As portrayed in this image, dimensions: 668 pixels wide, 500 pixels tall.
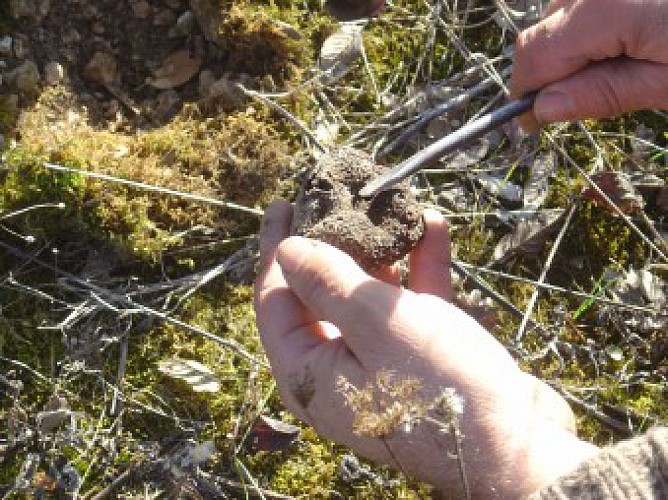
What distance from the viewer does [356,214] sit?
238 centimetres

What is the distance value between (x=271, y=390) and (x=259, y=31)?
1.17 metres

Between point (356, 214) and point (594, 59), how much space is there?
716 millimetres

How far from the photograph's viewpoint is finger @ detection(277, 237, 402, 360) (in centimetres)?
198

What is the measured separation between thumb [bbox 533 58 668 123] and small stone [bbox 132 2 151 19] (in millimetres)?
1439

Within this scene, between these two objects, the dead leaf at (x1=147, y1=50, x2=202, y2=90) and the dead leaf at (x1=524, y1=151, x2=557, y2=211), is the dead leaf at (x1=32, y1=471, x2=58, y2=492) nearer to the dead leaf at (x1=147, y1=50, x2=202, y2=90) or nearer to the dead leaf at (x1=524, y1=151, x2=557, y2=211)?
the dead leaf at (x1=147, y1=50, x2=202, y2=90)

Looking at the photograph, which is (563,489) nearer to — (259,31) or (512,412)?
(512,412)

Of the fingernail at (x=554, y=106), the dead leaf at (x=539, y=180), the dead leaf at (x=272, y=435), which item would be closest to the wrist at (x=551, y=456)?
the fingernail at (x=554, y=106)

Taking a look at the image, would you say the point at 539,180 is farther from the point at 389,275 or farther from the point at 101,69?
the point at 101,69

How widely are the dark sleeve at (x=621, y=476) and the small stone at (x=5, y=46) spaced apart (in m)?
2.13

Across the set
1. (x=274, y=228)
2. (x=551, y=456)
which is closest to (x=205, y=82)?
(x=274, y=228)

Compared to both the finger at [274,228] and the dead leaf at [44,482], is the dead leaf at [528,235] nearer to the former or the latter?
the finger at [274,228]

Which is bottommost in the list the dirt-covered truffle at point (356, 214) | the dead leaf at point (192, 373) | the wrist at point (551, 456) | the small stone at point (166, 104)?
the dead leaf at point (192, 373)

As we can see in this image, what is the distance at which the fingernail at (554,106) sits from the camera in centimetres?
226

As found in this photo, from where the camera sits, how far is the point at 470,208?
9.95ft
